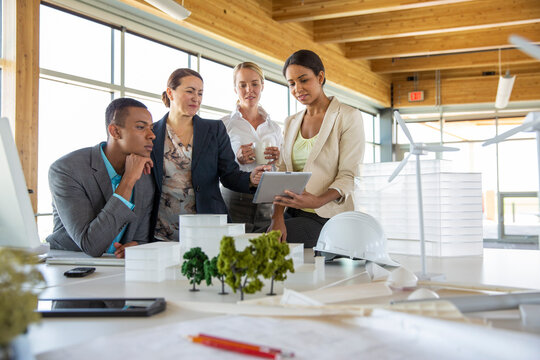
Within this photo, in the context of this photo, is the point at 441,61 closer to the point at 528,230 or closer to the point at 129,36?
the point at 528,230

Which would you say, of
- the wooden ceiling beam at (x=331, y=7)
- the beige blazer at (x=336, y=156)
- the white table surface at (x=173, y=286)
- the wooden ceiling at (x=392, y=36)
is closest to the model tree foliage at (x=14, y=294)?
the white table surface at (x=173, y=286)

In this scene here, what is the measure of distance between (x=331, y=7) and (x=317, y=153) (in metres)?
5.12

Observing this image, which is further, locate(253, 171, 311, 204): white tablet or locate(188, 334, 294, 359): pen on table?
locate(253, 171, 311, 204): white tablet

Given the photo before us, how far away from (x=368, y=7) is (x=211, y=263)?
638 cm

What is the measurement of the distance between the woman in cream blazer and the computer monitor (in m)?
1.13

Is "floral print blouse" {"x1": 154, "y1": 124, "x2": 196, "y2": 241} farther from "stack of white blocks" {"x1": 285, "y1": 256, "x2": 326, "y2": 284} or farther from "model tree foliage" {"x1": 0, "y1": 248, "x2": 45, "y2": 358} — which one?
"model tree foliage" {"x1": 0, "y1": 248, "x2": 45, "y2": 358}

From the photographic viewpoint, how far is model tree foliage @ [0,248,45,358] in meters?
0.66

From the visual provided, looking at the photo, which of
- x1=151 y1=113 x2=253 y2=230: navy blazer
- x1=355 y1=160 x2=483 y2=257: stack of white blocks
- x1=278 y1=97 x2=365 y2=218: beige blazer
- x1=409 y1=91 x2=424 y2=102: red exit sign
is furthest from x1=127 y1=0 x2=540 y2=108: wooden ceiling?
x1=355 y1=160 x2=483 y2=257: stack of white blocks

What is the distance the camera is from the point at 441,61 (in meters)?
10.8

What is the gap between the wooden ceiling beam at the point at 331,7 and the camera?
6762 millimetres

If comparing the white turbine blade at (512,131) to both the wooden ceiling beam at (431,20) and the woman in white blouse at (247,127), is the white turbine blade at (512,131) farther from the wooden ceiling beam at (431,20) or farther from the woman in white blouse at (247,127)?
the wooden ceiling beam at (431,20)

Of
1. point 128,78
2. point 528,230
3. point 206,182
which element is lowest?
point 528,230

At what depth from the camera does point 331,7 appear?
7.16 meters

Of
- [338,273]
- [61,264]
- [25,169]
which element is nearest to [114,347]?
[338,273]
